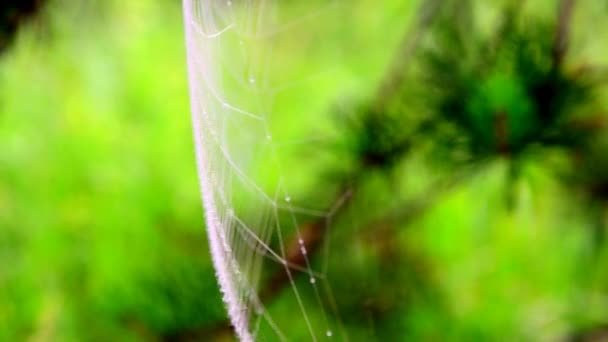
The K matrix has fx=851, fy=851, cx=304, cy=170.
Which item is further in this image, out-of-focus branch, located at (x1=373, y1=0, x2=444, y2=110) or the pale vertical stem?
out-of-focus branch, located at (x1=373, y1=0, x2=444, y2=110)

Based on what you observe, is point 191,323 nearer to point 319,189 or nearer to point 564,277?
point 319,189

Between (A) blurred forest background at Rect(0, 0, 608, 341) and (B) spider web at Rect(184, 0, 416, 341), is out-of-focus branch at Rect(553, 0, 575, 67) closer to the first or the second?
(A) blurred forest background at Rect(0, 0, 608, 341)

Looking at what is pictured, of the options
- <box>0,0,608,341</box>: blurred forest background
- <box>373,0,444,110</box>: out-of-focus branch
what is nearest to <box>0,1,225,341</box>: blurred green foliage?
<box>0,0,608,341</box>: blurred forest background

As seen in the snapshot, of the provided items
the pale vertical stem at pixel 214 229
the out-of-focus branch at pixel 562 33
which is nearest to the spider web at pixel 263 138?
the pale vertical stem at pixel 214 229

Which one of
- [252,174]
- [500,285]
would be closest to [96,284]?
[252,174]

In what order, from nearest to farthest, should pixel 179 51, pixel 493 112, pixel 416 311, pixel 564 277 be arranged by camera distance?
1. pixel 493 112
2. pixel 416 311
3. pixel 564 277
4. pixel 179 51

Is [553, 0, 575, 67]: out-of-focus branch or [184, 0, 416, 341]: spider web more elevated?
[553, 0, 575, 67]: out-of-focus branch
